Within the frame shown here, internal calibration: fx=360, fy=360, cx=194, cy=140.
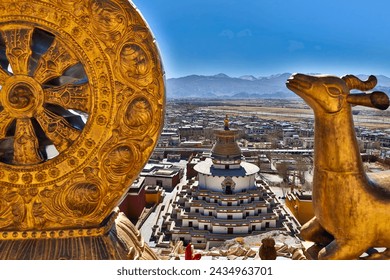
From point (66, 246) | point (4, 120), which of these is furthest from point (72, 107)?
point (66, 246)

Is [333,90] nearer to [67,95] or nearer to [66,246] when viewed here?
[67,95]

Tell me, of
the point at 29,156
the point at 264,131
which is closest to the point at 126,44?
the point at 29,156

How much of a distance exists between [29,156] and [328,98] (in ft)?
7.37

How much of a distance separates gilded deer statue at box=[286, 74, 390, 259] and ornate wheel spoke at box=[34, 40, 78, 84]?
1.69 m

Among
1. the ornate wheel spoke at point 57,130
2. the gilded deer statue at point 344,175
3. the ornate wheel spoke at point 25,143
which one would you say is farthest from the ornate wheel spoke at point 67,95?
the gilded deer statue at point 344,175

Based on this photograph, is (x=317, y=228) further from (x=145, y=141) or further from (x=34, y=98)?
(x=34, y=98)

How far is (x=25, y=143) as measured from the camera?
8.71 ft

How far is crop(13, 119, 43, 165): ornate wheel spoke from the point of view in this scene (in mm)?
2648

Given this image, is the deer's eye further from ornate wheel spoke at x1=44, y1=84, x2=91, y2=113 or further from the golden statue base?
the golden statue base

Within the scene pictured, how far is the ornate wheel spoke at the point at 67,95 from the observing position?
266 centimetres

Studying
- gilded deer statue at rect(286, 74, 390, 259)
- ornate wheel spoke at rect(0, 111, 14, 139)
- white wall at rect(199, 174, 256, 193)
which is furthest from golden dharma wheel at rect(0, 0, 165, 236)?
white wall at rect(199, 174, 256, 193)

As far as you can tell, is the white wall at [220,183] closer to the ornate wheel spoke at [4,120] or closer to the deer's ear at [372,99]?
the deer's ear at [372,99]

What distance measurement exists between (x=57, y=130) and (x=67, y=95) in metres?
0.27
